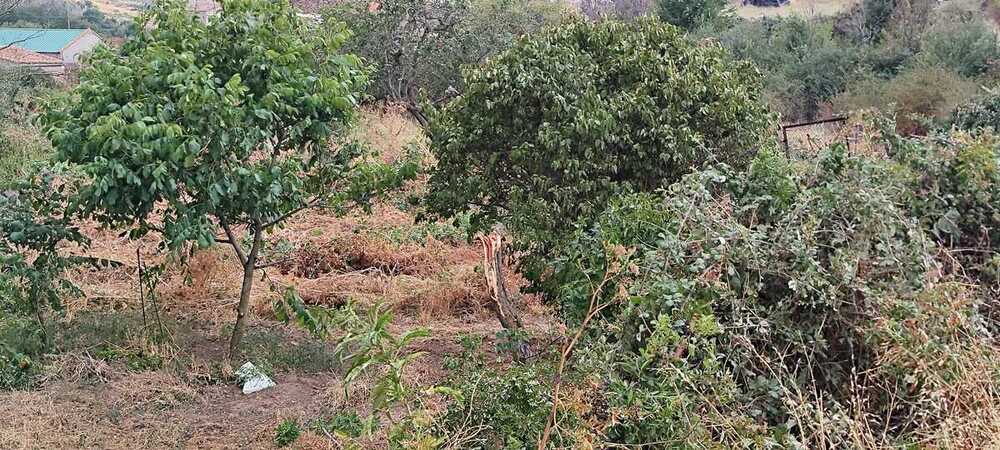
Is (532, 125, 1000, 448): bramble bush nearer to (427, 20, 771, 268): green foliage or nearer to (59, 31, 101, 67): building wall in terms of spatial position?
(427, 20, 771, 268): green foliage

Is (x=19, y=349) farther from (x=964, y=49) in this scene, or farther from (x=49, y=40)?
A: (x=964, y=49)

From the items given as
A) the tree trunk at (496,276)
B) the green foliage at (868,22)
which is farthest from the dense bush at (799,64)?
the tree trunk at (496,276)

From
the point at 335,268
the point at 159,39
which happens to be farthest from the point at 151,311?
the point at 159,39

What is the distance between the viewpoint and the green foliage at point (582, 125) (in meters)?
5.23

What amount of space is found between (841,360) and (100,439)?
11.9 ft

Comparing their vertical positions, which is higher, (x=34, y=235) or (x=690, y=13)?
(x=34, y=235)

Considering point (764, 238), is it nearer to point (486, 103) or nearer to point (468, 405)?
point (468, 405)

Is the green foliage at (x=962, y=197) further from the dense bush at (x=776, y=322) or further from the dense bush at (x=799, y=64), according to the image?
the dense bush at (x=799, y=64)

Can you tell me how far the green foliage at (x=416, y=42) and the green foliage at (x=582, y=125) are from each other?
24.9 ft

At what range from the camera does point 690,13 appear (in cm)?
2206

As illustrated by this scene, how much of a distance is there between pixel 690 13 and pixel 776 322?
19410 millimetres

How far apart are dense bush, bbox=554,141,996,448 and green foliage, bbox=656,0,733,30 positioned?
18.3 meters

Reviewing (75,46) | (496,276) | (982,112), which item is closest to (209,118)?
(496,276)

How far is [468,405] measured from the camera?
3574mm
